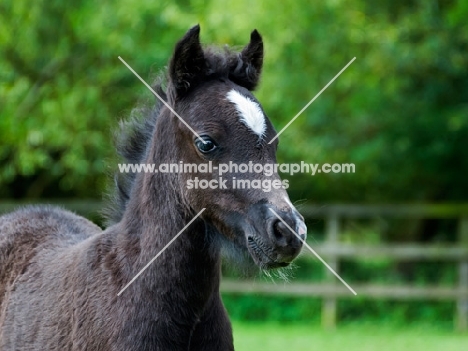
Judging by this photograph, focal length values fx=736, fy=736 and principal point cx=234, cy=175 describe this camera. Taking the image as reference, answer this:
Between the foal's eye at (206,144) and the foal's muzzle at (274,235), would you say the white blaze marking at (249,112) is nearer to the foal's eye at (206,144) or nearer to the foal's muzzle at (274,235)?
the foal's eye at (206,144)

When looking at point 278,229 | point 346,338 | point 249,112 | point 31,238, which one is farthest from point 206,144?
point 346,338

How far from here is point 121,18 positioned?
42.8 ft

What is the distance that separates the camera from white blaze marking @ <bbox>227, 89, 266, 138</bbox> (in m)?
3.55

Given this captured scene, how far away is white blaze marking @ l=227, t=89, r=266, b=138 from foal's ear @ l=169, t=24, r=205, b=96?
261 millimetres

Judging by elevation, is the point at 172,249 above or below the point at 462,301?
below

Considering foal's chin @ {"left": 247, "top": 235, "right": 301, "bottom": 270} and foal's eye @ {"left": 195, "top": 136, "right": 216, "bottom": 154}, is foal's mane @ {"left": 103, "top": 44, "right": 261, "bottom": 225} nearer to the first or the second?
foal's eye @ {"left": 195, "top": 136, "right": 216, "bottom": 154}

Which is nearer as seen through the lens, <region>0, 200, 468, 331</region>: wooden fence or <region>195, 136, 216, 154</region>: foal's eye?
<region>195, 136, 216, 154</region>: foal's eye

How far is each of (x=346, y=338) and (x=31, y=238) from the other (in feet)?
23.0

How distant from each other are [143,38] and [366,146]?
4811mm

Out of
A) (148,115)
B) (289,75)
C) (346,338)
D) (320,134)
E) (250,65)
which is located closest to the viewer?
(250,65)

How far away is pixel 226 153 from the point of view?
3.55 m

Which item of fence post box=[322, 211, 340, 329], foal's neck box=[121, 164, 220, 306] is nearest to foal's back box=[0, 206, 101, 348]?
foal's neck box=[121, 164, 220, 306]

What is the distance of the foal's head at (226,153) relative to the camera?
3.39 metres

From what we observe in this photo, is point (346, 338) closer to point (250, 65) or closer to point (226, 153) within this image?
point (250, 65)
